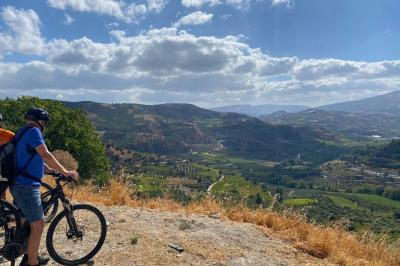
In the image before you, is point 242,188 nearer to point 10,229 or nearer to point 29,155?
point 10,229

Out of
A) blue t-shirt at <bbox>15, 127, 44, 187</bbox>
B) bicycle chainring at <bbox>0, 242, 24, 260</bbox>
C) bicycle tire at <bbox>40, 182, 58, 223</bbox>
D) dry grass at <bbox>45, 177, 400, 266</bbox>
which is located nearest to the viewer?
blue t-shirt at <bbox>15, 127, 44, 187</bbox>

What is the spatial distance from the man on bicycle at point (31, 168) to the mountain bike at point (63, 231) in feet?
1.20

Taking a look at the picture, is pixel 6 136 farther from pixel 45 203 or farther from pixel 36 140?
pixel 36 140

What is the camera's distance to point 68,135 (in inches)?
1485

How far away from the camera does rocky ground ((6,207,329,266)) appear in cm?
709

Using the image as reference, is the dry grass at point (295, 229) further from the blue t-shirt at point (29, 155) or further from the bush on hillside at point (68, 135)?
the bush on hillside at point (68, 135)

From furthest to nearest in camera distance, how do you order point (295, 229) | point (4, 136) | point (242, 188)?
point (242, 188) < point (295, 229) < point (4, 136)

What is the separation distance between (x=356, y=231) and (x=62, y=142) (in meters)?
31.2

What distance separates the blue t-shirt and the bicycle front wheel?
112 cm

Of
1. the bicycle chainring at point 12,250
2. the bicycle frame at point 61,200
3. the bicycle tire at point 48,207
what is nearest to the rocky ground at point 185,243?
the bicycle frame at point 61,200

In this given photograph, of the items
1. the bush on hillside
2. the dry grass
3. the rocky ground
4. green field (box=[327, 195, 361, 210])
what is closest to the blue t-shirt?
the rocky ground

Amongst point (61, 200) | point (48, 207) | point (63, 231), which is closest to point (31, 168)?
point (61, 200)

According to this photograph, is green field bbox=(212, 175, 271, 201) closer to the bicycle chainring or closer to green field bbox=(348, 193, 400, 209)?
the bicycle chainring

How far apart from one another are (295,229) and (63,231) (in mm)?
5367
